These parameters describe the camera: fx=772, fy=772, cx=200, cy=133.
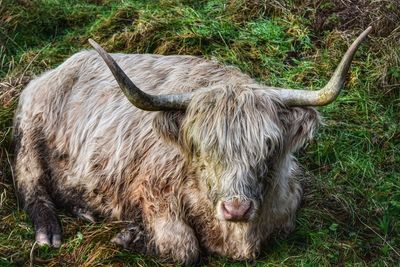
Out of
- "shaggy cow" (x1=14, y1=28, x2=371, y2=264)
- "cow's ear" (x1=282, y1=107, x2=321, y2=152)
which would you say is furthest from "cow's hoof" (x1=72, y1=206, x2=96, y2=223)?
"cow's ear" (x1=282, y1=107, x2=321, y2=152)

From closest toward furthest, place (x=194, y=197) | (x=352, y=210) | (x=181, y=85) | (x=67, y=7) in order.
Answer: (x=194, y=197) → (x=181, y=85) → (x=352, y=210) → (x=67, y=7)

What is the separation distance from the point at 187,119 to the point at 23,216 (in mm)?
1665

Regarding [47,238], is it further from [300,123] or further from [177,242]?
[300,123]

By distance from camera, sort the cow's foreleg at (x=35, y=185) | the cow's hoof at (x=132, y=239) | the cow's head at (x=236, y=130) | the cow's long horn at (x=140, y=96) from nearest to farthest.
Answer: the cow's long horn at (x=140, y=96), the cow's head at (x=236, y=130), the cow's hoof at (x=132, y=239), the cow's foreleg at (x=35, y=185)

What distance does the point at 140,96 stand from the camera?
4.22 meters

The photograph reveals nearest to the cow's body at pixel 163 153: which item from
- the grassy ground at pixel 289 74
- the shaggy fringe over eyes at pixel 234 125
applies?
the shaggy fringe over eyes at pixel 234 125

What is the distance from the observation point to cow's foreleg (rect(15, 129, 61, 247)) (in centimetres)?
525

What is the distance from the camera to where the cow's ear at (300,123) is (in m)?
4.37

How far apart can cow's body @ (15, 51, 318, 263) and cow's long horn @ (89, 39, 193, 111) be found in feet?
0.27

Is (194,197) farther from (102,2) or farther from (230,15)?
(102,2)

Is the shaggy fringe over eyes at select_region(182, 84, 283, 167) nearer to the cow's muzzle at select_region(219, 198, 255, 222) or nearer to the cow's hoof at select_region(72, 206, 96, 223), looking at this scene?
the cow's muzzle at select_region(219, 198, 255, 222)

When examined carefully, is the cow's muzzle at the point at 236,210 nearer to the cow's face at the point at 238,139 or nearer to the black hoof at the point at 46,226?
the cow's face at the point at 238,139

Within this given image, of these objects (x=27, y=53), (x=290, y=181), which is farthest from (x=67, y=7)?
(x=290, y=181)

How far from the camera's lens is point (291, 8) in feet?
24.8
